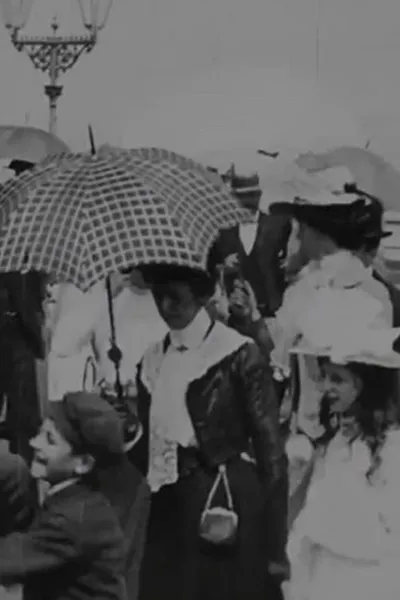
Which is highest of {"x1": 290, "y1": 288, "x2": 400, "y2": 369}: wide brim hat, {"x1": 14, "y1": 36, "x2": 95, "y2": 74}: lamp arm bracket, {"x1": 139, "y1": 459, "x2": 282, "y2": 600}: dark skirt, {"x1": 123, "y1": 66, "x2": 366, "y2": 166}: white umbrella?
{"x1": 14, "y1": 36, "x2": 95, "y2": 74}: lamp arm bracket

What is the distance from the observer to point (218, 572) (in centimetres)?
202

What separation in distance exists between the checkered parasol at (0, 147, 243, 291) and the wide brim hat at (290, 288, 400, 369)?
0.72 feet

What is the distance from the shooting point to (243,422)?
2000mm

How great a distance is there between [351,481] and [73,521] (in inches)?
18.8

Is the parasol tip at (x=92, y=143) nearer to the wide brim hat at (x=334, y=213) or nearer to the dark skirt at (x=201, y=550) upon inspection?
the wide brim hat at (x=334, y=213)

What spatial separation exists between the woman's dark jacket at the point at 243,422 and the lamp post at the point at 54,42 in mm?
515

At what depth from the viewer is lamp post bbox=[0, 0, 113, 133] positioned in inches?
79.5

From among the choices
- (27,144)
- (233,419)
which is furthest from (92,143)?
(233,419)

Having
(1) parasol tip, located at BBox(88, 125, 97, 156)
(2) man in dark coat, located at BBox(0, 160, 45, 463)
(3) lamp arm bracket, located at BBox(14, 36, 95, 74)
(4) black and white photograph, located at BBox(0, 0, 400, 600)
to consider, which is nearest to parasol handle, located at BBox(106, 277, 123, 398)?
(4) black and white photograph, located at BBox(0, 0, 400, 600)

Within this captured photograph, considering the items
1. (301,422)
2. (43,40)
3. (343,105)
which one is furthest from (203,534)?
(43,40)

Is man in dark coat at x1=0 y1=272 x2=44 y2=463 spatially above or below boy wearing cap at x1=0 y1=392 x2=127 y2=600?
above

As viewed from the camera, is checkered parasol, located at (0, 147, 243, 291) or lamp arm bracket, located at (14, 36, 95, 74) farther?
lamp arm bracket, located at (14, 36, 95, 74)

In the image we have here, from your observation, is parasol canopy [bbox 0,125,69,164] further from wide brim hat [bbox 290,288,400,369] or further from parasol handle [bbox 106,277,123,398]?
wide brim hat [bbox 290,288,400,369]

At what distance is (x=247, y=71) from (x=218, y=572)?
862mm
